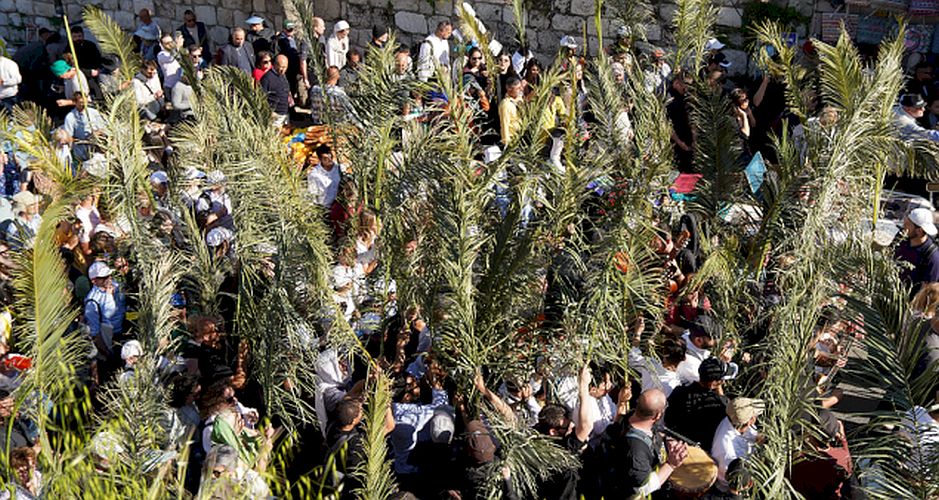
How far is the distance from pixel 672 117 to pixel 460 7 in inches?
105

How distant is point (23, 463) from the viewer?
4832 millimetres

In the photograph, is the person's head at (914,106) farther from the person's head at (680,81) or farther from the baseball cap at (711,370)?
the baseball cap at (711,370)

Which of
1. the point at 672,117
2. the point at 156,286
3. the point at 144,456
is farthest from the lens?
the point at 672,117

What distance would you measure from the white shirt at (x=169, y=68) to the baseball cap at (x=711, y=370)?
8.81m

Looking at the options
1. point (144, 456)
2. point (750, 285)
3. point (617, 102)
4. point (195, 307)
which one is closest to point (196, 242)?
point (195, 307)

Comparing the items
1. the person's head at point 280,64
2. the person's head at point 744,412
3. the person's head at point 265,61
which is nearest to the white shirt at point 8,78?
the person's head at point 265,61

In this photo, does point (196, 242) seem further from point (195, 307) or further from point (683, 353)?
point (683, 353)

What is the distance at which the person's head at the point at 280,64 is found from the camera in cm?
1172

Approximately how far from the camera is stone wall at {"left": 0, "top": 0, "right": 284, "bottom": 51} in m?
15.4

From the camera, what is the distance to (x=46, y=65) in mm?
13359

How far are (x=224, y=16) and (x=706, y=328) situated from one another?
11540 millimetres

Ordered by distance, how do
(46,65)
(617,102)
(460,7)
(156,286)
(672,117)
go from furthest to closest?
(46,65)
(672,117)
(460,7)
(617,102)
(156,286)

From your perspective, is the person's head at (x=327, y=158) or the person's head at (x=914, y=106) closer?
the person's head at (x=327, y=158)

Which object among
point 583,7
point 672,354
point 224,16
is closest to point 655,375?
point 672,354
